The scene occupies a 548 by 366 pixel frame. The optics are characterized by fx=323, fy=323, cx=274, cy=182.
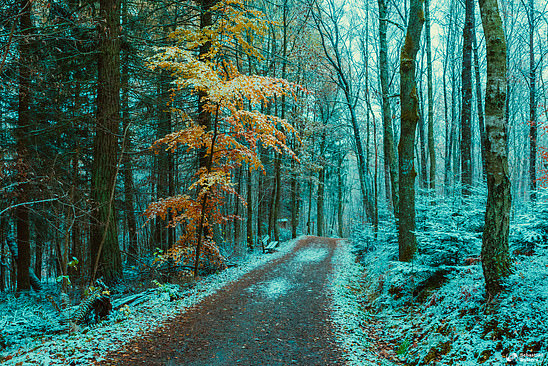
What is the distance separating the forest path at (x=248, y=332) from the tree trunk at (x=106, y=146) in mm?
2705

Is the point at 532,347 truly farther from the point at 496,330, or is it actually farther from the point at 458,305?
the point at 458,305

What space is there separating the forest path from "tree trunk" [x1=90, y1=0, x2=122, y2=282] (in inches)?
106

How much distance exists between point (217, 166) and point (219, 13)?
472 centimetres

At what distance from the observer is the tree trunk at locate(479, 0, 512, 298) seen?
4352 millimetres

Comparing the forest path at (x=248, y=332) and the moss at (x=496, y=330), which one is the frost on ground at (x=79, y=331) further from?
the moss at (x=496, y=330)

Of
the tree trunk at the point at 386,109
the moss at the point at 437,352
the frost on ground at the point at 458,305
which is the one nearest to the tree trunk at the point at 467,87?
the tree trunk at the point at 386,109

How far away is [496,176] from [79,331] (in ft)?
21.6

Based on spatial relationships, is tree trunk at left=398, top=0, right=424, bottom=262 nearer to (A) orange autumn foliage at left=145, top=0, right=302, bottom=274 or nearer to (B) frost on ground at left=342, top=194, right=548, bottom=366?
(B) frost on ground at left=342, top=194, right=548, bottom=366

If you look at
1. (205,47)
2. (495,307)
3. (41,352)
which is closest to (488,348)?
(495,307)

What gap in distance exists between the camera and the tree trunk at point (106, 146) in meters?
7.57

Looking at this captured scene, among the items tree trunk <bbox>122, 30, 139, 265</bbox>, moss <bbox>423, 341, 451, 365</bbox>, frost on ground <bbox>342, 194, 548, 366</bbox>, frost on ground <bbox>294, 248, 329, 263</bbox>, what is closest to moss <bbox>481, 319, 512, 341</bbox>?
frost on ground <bbox>342, 194, 548, 366</bbox>

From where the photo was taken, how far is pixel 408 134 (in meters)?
7.45

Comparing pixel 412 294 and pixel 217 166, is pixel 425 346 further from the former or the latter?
pixel 217 166

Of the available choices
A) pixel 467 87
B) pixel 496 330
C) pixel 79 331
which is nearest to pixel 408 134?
pixel 467 87
